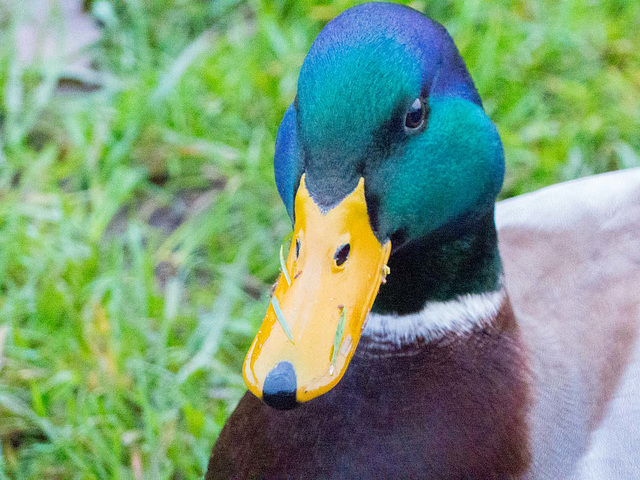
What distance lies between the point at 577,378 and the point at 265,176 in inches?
53.7

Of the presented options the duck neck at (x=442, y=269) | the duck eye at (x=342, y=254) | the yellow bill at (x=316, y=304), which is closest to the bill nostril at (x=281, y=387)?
the yellow bill at (x=316, y=304)

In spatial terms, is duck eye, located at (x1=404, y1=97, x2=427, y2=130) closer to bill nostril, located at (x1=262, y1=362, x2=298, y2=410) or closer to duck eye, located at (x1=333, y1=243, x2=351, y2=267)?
duck eye, located at (x1=333, y1=243, x2=351, y2=267)

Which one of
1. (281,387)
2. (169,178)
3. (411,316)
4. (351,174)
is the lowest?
(169,178)

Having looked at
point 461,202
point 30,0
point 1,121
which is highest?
point 461,202

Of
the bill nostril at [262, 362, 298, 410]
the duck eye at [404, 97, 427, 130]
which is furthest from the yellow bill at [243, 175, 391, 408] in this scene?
the duck eye at [404, 97, 427, 130]

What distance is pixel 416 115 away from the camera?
1233 mm

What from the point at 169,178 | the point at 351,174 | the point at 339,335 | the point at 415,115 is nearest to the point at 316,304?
the point at 339,335

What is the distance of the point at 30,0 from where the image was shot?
10.0ft

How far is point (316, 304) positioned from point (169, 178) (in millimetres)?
1704

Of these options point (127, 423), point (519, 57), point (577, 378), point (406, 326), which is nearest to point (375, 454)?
point (406, 326)

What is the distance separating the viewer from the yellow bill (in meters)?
1.10

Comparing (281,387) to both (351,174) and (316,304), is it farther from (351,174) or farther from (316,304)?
(351,174)

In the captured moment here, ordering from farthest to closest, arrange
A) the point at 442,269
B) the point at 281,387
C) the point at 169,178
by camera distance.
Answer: the point at 169,178, the point at 442,269, the point at 281,387

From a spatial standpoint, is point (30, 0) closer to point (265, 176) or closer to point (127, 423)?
point (265, 176)
